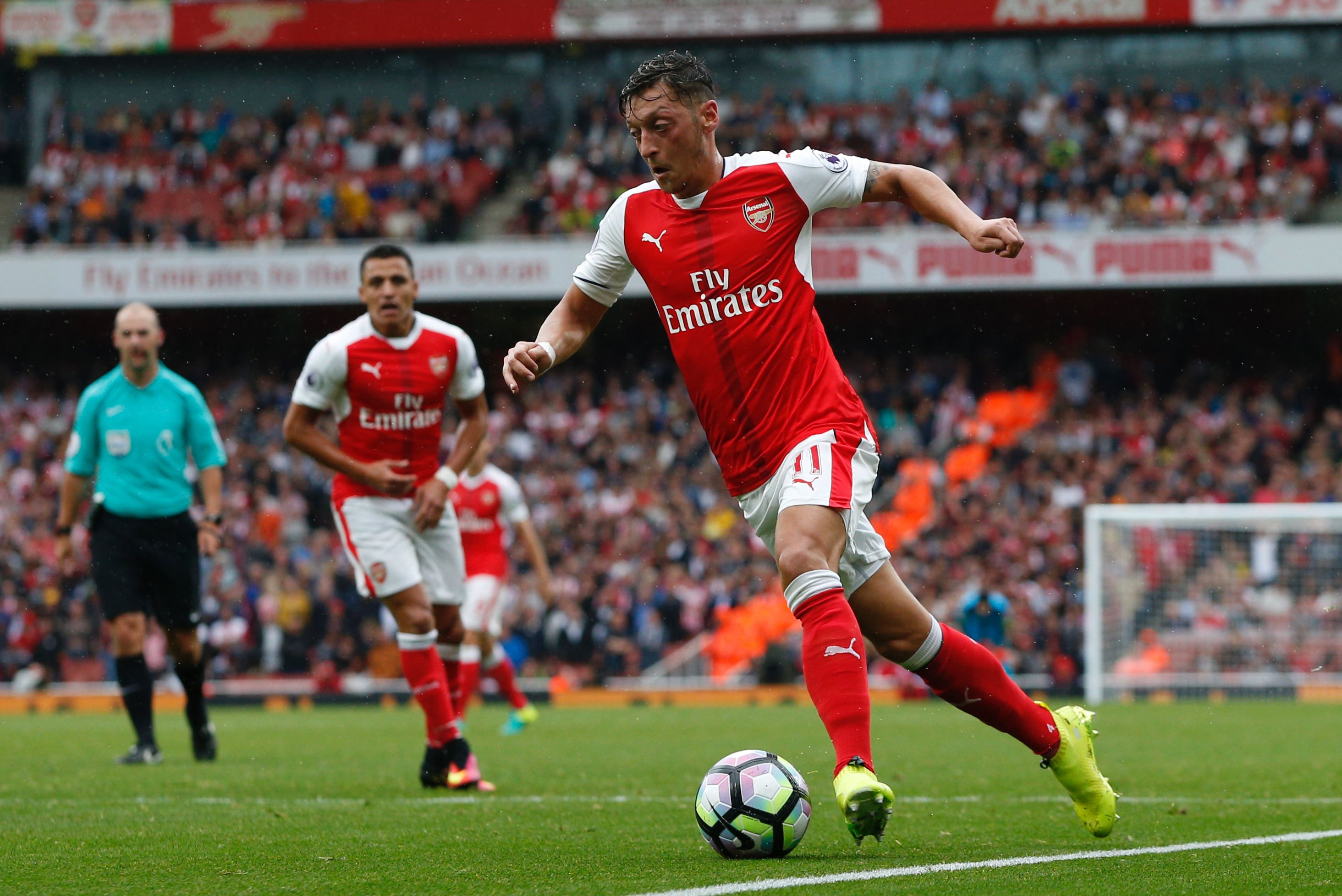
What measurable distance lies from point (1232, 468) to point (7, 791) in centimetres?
1722

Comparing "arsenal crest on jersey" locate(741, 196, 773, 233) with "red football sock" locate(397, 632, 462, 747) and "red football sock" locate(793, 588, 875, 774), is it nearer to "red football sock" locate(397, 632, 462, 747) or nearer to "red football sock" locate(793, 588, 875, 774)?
"red football sock" locate(793, 588, 875, 774)

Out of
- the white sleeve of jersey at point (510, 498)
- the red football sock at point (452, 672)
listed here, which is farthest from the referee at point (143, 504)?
the white sleeve of jersey at point (510, 498)

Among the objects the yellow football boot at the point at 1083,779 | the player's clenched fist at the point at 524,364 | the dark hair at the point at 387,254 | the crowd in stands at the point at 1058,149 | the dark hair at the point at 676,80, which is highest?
the crowd in stands at the point at 1058,149

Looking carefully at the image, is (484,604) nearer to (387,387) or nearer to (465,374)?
(465,374)

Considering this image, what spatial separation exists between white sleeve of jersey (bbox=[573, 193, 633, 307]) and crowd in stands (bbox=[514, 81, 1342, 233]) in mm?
17955

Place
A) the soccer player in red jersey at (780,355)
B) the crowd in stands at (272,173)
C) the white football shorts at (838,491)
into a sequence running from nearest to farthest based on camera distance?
1. the white football shorts at (838,491)
2. the soccer player in red jersey at (780,355)
3. the crowd in stands at (272,173)

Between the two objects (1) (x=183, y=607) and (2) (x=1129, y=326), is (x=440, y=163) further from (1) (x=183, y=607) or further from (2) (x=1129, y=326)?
(1) (x=183, y=607)

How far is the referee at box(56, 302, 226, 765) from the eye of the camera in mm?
8750

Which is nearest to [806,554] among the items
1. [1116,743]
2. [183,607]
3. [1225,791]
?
[1225,791]

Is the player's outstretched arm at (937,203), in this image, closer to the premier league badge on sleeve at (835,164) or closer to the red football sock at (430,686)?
the premier league badge on sleeve at (835,164)

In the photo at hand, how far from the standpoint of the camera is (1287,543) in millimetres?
18328

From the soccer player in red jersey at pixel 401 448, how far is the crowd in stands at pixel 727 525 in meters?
10.6

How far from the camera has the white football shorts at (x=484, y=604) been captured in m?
12.3

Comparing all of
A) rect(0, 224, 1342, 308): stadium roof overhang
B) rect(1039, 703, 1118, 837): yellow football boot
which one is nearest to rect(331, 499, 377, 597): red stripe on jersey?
rect(1039, 703, 1118, 837): yellow football boot
